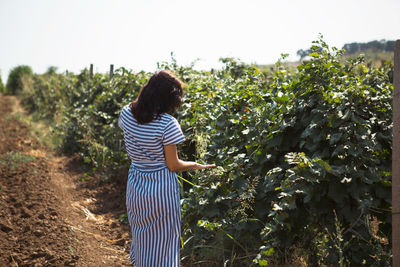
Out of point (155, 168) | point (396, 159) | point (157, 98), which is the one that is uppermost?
→ point (157, 98)

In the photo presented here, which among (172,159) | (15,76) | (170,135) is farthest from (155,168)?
(15,76)

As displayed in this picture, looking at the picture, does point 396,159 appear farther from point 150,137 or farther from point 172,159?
point 150,137

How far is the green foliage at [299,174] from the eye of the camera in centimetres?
284

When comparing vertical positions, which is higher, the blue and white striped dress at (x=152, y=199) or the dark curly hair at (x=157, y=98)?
the dark curly hair at (x=157, y=98)

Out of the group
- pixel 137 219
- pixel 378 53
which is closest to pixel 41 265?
pixel 137 219

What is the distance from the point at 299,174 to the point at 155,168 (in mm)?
1085

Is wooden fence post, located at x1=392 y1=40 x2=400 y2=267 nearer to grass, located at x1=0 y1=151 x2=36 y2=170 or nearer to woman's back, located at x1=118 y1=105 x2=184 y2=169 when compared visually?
woman's back, located at x1=118 y1=105 x2=184 y2=169

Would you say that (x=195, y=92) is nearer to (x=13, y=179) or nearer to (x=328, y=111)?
(x=328, y=111)

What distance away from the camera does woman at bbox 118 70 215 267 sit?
2.58 m

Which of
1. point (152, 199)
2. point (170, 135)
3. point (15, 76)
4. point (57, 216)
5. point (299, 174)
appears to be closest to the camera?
point (170, 135)

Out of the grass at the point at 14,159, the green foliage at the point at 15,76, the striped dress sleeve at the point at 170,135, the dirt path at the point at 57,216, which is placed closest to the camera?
the striped dress sleeve at the point at 170,135

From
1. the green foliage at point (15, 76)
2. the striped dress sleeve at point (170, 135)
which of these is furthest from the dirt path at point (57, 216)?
the green foliage at point (15, 76)

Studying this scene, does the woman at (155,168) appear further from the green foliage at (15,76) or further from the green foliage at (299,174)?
the green foliage at (15,76)

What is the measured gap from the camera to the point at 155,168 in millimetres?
2682
